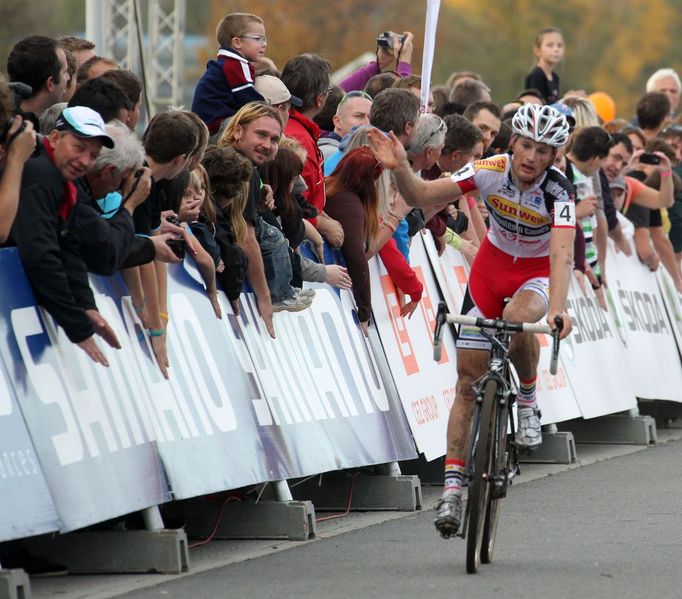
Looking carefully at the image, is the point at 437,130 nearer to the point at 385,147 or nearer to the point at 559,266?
the point at 559,266

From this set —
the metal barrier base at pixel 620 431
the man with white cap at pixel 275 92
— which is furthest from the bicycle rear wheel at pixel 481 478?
the metal barrier base at pixel 620 431

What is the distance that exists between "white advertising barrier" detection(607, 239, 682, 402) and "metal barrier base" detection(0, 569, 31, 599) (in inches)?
347

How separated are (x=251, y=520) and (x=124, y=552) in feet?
4.41

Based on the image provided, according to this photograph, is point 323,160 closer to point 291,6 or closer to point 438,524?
point 438,524

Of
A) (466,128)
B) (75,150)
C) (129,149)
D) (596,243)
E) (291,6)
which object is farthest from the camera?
(291,6)

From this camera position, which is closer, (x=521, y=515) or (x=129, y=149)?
(x=129, y=149)

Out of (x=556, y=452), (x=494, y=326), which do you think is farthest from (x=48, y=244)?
(x=556, y=452)

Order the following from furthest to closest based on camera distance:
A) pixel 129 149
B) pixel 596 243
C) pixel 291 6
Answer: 1. pixel 291 6
2. pixel 596 243
3. pixel 129 149

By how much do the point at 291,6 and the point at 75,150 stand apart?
227 feet

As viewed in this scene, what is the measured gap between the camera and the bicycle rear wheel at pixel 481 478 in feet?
25.6

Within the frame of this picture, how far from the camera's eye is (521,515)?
32.6 feet

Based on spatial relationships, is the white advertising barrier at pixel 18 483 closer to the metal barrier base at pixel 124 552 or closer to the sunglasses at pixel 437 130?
the metal barrier base at pixel 124 552

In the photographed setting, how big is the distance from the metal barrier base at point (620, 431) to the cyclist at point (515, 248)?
5.35 metres

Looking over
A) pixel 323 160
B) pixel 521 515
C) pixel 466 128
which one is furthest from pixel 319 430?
pixel 466 128
